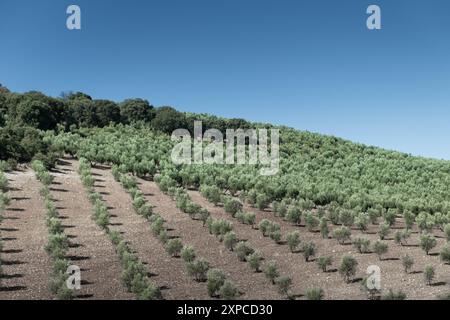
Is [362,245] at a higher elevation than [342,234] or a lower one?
lower

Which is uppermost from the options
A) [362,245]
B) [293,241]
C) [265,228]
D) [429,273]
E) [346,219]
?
[346,219]

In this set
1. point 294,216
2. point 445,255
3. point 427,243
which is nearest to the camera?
point 445,255

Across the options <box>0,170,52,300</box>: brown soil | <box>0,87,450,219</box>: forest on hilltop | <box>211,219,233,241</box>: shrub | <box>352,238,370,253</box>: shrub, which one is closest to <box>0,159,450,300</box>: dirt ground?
<box>0,170,52,300</box>: brown soil

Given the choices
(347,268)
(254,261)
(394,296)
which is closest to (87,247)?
(254,261)

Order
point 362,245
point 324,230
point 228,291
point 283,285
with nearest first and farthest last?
point 228,291 < point 283,285 < point 362,245 < point 324,230

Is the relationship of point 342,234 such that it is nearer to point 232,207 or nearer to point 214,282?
point 232,207

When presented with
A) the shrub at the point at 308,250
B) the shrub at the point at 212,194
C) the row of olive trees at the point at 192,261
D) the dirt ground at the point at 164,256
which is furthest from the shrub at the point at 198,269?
the shrub at the point at 212,194

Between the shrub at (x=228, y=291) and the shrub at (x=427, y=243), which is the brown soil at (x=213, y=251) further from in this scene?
the shrub at (x=427, y=243)

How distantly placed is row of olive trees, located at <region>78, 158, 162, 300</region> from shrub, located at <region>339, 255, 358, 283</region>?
8.80 metres

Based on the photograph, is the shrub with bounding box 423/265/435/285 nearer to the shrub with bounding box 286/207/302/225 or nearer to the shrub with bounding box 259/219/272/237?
the shrub with bounding box 259/219/272/237

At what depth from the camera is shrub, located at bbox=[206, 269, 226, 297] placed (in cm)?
2439

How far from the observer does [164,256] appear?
30438 millimetres

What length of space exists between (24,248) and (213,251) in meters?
10.2

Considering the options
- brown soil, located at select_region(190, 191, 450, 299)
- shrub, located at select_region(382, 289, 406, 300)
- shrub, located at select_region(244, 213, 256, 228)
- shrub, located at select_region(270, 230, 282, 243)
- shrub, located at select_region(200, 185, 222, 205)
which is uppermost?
shrub, located at select_region(200, 185, 222, 205)
